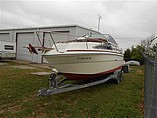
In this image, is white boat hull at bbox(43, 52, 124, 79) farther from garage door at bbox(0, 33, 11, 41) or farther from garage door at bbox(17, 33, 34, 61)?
garage door at bbox(0, 33, 11, 41)

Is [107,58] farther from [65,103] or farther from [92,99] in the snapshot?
[65,103]

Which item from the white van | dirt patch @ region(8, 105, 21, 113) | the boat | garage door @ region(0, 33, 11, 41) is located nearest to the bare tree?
the boat

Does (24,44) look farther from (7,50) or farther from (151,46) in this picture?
(151,46)

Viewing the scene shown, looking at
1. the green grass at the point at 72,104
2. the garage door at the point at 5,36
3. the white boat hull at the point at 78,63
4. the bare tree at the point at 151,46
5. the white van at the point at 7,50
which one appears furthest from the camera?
the garage door at the point at 5,36

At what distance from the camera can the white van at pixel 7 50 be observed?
18.9 meters

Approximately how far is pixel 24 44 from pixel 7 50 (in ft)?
9.74

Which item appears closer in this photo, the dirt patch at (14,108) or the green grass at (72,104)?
the green grass at (72,104)

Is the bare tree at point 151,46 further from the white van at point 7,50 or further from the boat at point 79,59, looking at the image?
the white van at point 7,50

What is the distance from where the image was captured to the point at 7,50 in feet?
64.5

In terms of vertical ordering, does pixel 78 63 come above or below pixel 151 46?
below

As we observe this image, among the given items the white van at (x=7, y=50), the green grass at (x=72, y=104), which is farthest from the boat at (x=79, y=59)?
the white van at (x=7, y=50)

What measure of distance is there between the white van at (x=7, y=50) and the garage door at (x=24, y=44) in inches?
73.5

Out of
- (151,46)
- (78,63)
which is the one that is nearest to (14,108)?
(78,63)

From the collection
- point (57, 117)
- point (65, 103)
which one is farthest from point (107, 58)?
point (57, 117)
